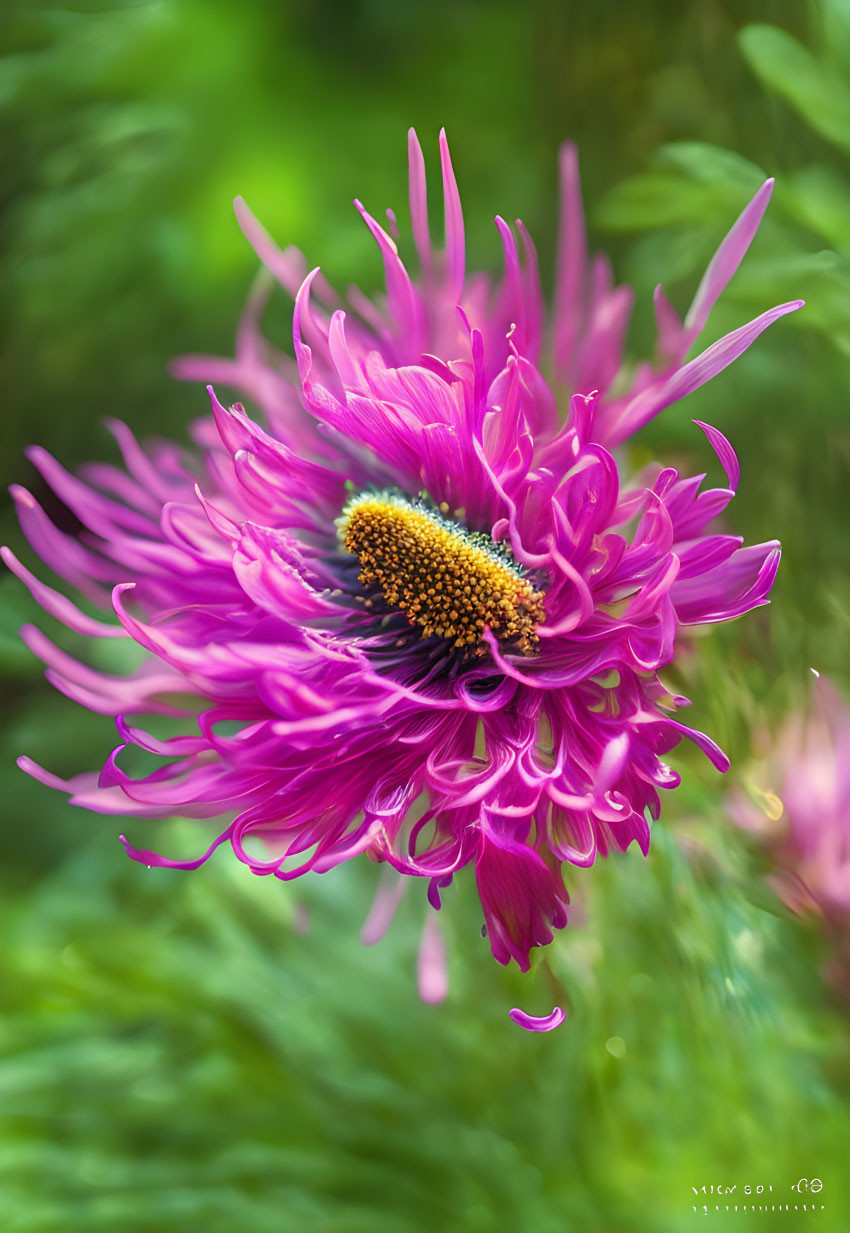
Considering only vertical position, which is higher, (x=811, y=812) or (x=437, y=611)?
(x=437, y=611)

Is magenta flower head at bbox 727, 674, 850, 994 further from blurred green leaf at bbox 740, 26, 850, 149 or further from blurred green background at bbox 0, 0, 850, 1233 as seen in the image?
blurred green leaf at bbox 740, 26, 850, 149

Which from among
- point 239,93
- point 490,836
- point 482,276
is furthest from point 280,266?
point 239,93

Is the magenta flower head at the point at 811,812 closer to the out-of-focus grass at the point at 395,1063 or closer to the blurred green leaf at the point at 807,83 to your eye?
the out-of-focus grass at the point at 395,1063

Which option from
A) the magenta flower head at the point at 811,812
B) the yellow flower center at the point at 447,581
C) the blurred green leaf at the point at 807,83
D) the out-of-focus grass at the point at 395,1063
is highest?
the blurred green leaf at the point at 807,83

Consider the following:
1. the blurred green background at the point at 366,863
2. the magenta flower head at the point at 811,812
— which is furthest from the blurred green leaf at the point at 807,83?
the magenta flower head at the point at 811,812

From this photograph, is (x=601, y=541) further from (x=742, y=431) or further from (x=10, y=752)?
(x=10, y=752)

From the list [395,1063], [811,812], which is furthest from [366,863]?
[811,812]

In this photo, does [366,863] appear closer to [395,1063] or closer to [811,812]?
A: [395,1063]

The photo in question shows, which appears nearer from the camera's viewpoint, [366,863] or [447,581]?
[447,581]
